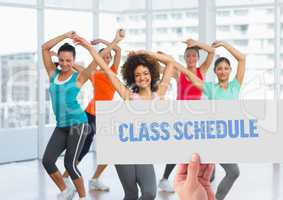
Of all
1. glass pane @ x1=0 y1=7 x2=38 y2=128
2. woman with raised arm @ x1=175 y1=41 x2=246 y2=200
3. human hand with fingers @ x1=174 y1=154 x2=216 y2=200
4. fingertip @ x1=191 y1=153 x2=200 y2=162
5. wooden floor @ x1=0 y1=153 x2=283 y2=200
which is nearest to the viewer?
human hand with fingers @ x1=174 y1=154 x2=216 y2=200

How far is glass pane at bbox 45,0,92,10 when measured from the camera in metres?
8.15

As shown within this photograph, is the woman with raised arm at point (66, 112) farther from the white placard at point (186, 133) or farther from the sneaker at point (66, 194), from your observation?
the white placard at point (186, 133)

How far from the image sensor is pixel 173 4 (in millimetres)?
8812

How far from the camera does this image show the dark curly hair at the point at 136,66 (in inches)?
134

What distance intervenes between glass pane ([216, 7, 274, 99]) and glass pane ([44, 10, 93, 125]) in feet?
6.97

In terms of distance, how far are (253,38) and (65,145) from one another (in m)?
4.76

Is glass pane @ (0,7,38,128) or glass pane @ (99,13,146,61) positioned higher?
glass pane @ (99,13,146,61)

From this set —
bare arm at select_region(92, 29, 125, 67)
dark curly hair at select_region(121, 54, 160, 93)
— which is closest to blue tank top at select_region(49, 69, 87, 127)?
bare arm at select_region(92, 29, 125, 67)

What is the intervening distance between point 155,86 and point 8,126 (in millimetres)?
4627

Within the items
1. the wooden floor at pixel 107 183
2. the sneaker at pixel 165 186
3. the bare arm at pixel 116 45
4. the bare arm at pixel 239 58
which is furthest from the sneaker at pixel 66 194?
the bare arm at pixel 239 58

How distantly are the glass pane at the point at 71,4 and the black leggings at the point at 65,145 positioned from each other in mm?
4141

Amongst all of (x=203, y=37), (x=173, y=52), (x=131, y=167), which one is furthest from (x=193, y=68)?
(x=173, y=52)

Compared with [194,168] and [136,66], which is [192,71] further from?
[194,168]

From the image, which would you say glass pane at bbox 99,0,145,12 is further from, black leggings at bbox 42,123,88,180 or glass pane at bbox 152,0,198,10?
black leggings at bbox 42,123,88,180
